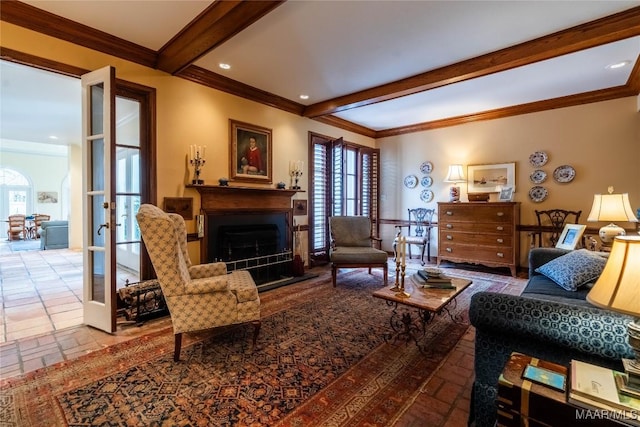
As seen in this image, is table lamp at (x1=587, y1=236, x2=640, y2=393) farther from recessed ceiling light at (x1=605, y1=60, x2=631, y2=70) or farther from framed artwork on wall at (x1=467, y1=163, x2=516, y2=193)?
framed artwork on wall at (x1=467, y1=163, x2=516, y2=193)

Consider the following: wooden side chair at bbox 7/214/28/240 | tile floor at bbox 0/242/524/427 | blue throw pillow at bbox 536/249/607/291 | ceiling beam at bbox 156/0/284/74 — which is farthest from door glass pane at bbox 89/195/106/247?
wooden side chair at bbox 7/214/28/240

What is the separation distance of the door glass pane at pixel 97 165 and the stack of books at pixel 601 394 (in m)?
3.54

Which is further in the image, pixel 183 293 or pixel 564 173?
pixel 564 173

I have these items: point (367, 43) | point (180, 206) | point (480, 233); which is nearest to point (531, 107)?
point (480, 233)

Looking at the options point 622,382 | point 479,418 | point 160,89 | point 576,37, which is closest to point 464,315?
point 479,418

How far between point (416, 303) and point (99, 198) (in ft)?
9.98

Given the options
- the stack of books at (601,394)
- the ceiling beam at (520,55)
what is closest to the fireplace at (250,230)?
the ceiling beam at (520,55)

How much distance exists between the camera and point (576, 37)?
2.84 m

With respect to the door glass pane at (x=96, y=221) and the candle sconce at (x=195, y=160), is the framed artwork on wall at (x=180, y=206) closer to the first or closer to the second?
the candle sconce at (x=195, y=160)

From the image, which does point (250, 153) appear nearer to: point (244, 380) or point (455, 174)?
point (244, 380)

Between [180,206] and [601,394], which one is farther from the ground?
[180,206]

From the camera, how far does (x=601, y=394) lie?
40.0 inches

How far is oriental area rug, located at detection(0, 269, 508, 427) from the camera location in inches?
67.1

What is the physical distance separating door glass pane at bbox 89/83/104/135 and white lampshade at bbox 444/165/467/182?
5235 mm
